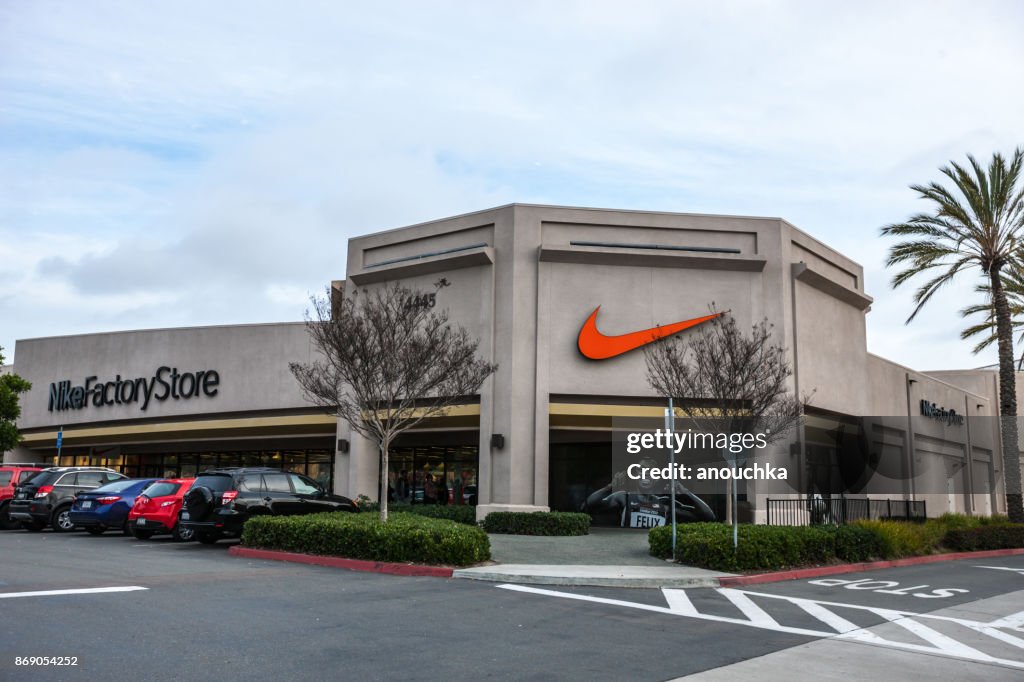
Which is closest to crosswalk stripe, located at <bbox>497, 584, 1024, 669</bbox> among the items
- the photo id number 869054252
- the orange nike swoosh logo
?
the photo id number 869054252

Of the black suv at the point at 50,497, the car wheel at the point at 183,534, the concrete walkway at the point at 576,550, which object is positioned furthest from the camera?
the black suv at the point at 50,497

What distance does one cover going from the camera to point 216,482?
1856cm

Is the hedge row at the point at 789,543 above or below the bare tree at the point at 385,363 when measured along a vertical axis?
below

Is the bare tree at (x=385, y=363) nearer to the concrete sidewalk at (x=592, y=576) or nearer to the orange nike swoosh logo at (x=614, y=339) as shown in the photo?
the concrete sidewalk at (x=592, y=576)

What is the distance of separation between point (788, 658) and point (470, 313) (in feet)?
62.8

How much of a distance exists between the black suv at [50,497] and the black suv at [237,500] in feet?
20.2

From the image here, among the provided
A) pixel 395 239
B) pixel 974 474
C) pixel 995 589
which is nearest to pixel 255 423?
pixel 395 239

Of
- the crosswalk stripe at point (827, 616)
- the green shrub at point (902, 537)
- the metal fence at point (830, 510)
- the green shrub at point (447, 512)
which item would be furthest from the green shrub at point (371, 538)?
the metal fence at point (830, 510)

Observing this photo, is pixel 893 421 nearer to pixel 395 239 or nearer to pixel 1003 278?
pixel 1003 278

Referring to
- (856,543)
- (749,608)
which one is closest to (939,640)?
(749,608)

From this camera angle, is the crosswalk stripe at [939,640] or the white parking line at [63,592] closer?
the crosswalk stripe at [939,640]

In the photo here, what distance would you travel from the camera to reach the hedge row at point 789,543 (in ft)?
51.7

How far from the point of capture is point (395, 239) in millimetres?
28953

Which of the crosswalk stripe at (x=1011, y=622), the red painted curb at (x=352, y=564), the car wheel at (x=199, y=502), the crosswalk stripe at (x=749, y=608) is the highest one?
the car wheel at (x=199, y=502)
